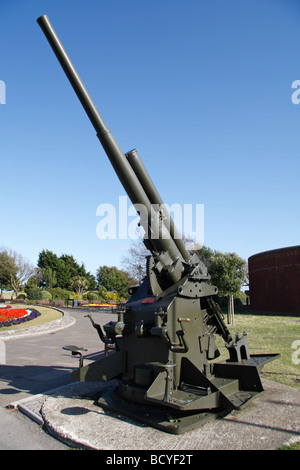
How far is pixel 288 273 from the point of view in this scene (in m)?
27.4

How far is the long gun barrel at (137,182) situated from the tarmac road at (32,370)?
320 centimetres

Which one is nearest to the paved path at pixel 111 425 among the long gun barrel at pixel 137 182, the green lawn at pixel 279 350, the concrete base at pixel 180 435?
the concrete base at pixel 180 435

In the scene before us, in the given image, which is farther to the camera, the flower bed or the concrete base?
the flower bed

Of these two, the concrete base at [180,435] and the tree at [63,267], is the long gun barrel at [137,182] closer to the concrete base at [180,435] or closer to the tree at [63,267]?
the concrete base at [180,435]

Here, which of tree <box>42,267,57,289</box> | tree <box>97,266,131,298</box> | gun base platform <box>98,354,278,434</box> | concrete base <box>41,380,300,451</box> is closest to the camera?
concrete base <box>41,380,300,451</box>

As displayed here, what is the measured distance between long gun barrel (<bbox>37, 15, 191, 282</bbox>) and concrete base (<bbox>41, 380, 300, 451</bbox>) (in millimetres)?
2329

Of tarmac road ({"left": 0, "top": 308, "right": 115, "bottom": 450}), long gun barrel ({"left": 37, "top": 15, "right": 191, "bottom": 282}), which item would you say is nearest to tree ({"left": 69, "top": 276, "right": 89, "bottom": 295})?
tarmac road ({"left": 0, "top": 308, "right": 115, "bottom": 450})

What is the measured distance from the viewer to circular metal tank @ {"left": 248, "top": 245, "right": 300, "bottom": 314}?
88.5 ft

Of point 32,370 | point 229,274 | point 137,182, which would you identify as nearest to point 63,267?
point 229,274

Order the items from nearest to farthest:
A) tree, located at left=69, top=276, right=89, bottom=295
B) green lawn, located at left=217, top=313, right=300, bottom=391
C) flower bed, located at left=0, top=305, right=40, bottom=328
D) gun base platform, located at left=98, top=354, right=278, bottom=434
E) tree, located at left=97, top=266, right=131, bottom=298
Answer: gun base platform, located at left=98, top=354, right=278, bottom=434
green lawn, located at left=217, top=313, right=300, bottom=391
flower bed, located at left=0, top=305, right=40, bottom=328
tree, located at left=97, top=266, right=131, bottom=298
tree, located at left=69, top=276, right=89, bottom=295

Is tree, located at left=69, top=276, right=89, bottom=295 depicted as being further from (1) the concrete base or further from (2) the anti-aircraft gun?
(1) the concrete base

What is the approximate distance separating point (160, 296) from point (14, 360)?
22.3 feet

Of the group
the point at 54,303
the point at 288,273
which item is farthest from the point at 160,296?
the point at 54,303

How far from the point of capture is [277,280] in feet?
92.6
